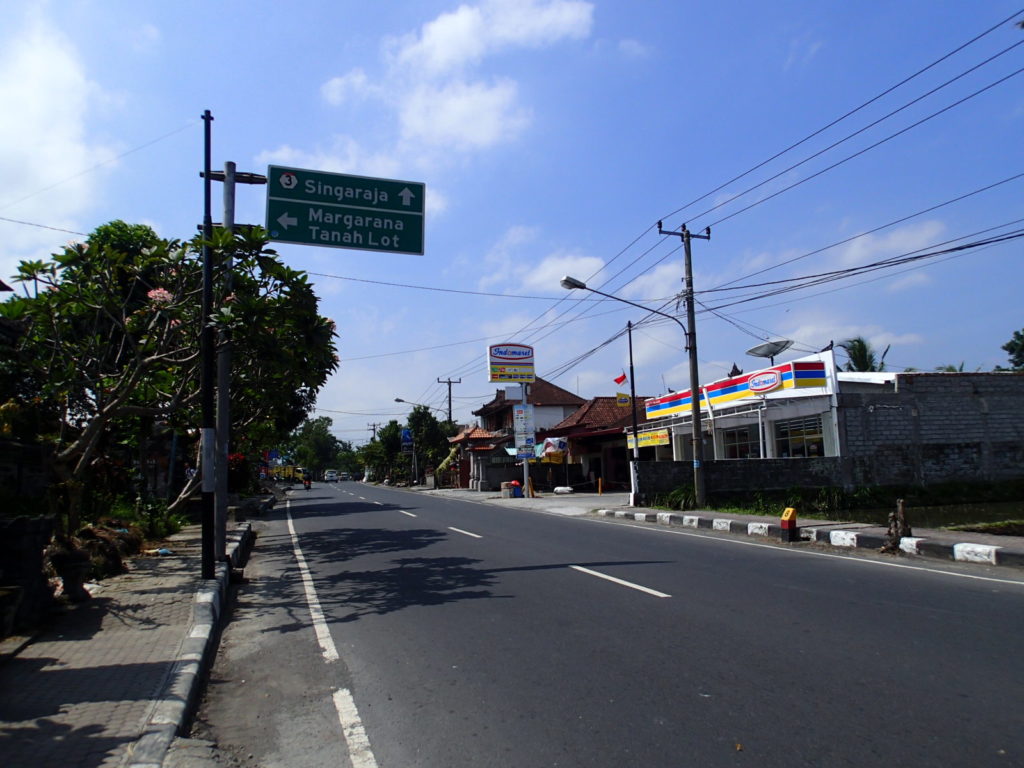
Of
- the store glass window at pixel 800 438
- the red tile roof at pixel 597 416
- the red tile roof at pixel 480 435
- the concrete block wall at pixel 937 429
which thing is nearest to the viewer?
the concrete block wall at pixel 937 429

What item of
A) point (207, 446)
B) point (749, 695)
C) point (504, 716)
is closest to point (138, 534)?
point (207, 446)

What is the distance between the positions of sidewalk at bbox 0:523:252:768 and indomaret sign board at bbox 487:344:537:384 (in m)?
28.8

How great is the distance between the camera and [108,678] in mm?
5465

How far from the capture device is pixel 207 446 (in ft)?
31.0

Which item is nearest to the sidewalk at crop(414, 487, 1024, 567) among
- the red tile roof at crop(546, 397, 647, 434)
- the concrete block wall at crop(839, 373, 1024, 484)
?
the concrete block wall at crop(839, 373, 1024, 484)

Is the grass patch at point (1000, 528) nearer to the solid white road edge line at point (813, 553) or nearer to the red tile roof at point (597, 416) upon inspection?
the solid white road edge line at point (813, 553)

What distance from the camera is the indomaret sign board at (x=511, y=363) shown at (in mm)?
37594

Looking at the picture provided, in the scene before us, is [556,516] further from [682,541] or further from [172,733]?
[172,733]

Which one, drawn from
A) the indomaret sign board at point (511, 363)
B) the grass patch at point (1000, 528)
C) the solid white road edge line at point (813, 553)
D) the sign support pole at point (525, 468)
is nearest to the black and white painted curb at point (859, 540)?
the solid white road edge line at point (813, 553)

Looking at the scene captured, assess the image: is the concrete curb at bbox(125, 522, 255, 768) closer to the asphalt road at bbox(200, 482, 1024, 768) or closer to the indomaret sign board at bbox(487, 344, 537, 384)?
the asphalt road at bbox(200, 482, 1024, 768)

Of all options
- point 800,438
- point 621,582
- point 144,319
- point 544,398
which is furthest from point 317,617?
point 544,398

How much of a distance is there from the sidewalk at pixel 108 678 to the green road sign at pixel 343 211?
5.07 meters

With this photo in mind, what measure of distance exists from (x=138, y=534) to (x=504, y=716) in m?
11.0

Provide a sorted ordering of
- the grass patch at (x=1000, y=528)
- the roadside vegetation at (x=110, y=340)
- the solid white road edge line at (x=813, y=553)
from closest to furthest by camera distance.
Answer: the solid white road edge line at (x=813, y=553), the roadside vegetation at (x=110, y=340), the grass patch at (x=1000, y=528)
